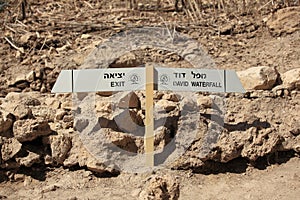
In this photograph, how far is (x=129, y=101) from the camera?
332 centimetres

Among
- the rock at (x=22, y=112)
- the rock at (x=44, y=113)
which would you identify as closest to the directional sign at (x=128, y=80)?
the rock at (x=22, y=112)

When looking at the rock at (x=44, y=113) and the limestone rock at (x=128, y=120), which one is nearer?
the limestone rock at (x=128, y=120)

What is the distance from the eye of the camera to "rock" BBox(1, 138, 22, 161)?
3150 mm

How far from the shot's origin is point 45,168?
3.25 m

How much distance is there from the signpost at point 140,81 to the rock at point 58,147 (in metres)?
0.38

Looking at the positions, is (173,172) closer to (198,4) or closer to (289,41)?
(289,41)

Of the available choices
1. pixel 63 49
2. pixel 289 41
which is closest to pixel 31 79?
pixel 63 49

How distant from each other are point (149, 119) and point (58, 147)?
27.5 inches

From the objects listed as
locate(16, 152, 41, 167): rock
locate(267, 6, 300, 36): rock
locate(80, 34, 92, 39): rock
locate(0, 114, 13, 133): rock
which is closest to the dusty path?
locate(16, 152, 41, 167): rock

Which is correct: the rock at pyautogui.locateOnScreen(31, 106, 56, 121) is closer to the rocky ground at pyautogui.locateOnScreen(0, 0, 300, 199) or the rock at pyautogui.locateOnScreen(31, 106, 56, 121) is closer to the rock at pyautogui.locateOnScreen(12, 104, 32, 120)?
the rocky ground at pyautogui.locateOnScreen(0, 0, 300, 199)

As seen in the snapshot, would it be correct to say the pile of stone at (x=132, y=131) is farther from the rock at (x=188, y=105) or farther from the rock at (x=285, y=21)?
the rock at (x=285, y=21)

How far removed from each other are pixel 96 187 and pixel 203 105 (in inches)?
39.9

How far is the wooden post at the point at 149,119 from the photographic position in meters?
3.00

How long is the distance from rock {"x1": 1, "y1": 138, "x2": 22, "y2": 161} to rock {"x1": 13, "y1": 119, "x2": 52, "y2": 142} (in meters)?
0.04
